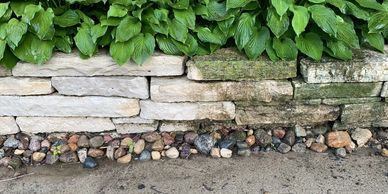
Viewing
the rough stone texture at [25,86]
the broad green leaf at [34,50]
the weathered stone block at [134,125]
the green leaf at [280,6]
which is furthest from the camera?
the weathered stone block at [134,125]

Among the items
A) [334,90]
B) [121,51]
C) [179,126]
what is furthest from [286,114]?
[121,51]

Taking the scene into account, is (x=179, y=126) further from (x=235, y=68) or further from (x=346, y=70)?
(x=346, y=70)

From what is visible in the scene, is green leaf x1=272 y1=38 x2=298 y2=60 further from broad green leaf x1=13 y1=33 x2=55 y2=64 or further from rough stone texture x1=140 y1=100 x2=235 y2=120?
broad green leaf x1=13 y1=33 x2=55 y2=64

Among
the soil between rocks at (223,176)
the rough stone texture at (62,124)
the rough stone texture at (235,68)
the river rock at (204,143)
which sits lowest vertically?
the soil between rocks at (223,176)

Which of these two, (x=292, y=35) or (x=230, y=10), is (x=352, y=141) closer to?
(x=292, y=35)

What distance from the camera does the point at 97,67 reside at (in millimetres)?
2691

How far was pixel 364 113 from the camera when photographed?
9.39 ft

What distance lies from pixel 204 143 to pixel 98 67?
80 cm

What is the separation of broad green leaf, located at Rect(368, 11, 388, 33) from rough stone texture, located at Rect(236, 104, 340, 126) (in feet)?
1.70

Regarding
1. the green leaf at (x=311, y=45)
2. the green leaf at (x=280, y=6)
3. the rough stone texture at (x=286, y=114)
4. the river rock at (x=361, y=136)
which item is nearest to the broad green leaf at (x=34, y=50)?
the rough stone texture at (x=286, y=114)

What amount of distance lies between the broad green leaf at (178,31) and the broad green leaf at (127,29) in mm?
188

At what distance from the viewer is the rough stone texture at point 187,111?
2.81 metres

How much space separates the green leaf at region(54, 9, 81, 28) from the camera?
2.68m

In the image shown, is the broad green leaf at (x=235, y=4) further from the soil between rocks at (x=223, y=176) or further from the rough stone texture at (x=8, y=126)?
the rough stone texture at (x=8, y=126)
